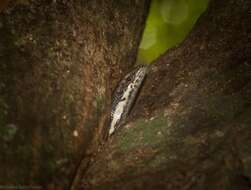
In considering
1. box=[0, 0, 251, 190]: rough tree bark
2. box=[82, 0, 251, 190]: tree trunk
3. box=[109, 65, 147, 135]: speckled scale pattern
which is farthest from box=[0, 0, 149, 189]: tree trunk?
box=[82, 0, 251, 190]: tree trunk

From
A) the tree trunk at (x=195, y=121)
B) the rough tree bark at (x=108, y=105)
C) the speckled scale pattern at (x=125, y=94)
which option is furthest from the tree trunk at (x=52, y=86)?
the tree trunk at (x=195, y=121)

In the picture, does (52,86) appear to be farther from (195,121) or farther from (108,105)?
(195,121)

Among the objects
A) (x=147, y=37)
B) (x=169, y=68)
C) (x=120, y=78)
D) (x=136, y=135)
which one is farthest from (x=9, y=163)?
(x=147, y=37)

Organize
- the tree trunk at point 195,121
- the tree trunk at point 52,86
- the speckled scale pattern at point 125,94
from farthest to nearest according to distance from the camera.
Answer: the speckled scale pattern at point 125,94 → the tree trunk at point 195,121 → the tree trunk at point 52,86

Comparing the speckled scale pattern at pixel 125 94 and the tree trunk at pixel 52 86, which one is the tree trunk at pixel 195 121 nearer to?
the speckled scale pattern at pixel 125 94

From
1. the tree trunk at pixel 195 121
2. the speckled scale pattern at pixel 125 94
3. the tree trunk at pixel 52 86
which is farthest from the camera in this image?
the speckled scale pattern at pixel 125 94

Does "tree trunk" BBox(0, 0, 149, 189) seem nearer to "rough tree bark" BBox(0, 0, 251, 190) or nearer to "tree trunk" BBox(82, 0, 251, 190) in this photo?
"rough tree bark" BBox(0, 0, 251, 190)
